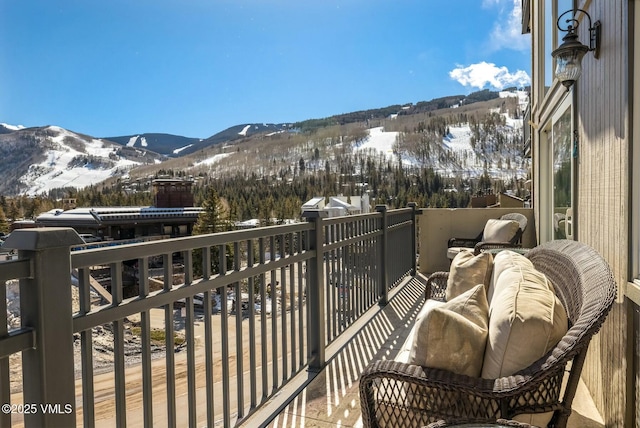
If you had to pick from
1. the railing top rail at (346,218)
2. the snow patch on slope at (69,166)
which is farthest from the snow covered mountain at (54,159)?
the railing top rail at (346,218)

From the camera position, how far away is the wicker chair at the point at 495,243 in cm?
466

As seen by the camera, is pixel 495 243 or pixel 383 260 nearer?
pixel 383 260

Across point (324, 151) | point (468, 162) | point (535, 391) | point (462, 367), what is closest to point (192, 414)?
point (462, 367)

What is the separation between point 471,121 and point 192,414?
101649mm

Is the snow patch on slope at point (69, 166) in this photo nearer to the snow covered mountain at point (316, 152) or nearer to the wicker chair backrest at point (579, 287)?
the snow covered mountain at point (316, 152)

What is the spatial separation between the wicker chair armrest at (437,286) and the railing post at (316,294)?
2.54ft

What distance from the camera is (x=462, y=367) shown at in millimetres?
1290

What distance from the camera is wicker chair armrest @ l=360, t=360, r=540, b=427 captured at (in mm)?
1172

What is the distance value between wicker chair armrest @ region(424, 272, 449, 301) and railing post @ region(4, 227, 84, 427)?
2.33 meters

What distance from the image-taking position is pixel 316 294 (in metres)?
2.65

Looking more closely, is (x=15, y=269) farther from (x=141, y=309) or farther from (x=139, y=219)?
(x=139, y=219)

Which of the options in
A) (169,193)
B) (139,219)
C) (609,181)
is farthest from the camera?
(169,193)

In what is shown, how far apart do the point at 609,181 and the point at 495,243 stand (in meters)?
2.79

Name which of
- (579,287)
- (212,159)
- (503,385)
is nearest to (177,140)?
(212,159)
